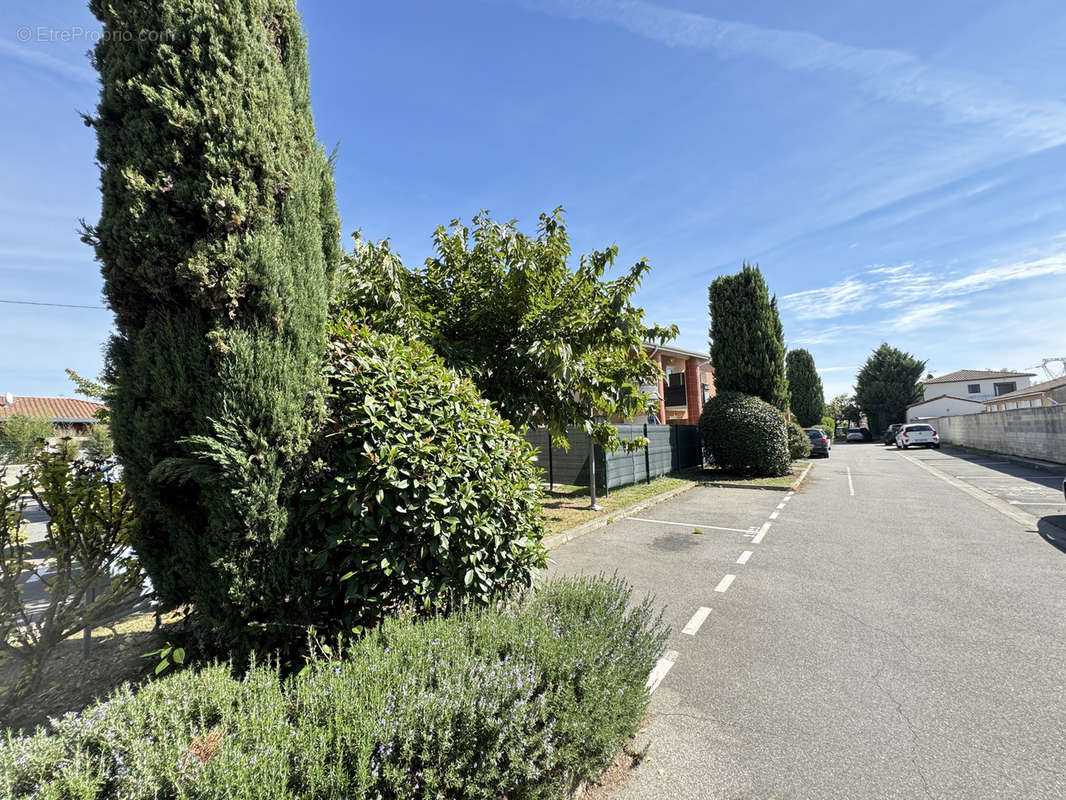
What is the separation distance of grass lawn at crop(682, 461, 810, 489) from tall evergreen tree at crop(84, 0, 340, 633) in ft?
44.7

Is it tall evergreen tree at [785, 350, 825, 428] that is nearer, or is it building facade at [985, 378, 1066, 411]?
building facade at [985, 378, 1066, 411]

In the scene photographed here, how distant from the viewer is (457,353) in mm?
5121

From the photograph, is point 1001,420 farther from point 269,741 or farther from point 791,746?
point 269,741

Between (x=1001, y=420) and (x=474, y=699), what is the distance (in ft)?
104

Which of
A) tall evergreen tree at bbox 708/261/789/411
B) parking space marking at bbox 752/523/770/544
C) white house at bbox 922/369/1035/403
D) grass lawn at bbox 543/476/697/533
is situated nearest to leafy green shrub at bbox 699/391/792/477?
tall evergreen tree at bbox 708/261/789/411

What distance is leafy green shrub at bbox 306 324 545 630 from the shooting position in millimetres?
2775

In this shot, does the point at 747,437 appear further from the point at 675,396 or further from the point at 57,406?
the point at 57,406

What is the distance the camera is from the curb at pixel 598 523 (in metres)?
7.46

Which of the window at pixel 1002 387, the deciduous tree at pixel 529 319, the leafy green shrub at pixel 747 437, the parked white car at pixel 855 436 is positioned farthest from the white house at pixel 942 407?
the deciduous tree at pixel 529 319

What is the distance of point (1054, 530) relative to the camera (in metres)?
7.59

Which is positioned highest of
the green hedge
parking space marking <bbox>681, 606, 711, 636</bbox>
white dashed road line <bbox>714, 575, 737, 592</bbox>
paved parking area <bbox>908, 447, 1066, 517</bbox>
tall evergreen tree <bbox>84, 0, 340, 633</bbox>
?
tall evergreen tree <bbox>84, 0, 340, 633</bbox>

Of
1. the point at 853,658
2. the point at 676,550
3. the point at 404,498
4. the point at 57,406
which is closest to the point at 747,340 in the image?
the point at 676,550

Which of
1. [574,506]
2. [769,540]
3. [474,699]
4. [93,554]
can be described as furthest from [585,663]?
[574,506]

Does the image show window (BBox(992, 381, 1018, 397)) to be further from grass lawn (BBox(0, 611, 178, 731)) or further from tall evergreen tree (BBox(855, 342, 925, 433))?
grass lawn (BBox(0, 611, 178, 731))
